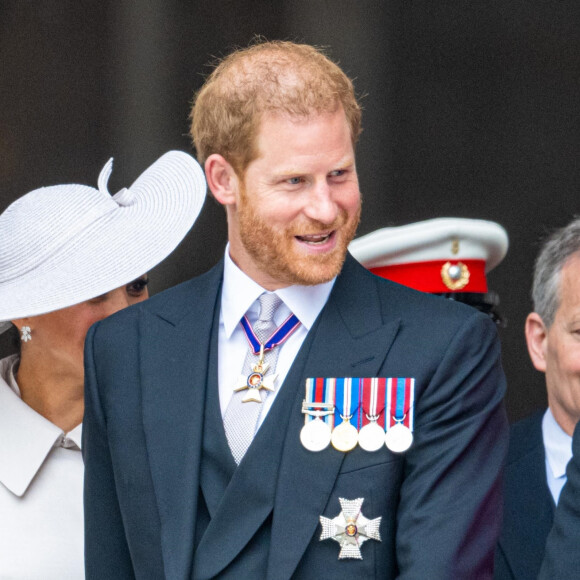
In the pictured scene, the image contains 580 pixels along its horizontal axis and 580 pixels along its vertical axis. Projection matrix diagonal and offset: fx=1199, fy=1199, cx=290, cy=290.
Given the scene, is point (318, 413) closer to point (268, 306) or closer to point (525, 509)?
point (268, 306)

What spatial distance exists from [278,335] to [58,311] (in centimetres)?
77

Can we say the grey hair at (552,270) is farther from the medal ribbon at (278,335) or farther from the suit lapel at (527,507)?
the medal ribbon at (278,335)

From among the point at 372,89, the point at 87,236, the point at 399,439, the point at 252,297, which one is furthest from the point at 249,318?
the point at 372,89

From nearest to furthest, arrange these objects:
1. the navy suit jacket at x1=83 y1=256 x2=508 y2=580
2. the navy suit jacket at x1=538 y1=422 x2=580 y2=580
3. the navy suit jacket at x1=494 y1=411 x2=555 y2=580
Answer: the navy suit jacket at x1=538 y1=422 x2=580 y2=580
the navy suit jacket at x1=83 y1=256 x2=508 y2=580
the navy suit jacket at x1=494 y1=411 x2=555 y2=580

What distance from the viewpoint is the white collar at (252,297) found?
2.25 meters

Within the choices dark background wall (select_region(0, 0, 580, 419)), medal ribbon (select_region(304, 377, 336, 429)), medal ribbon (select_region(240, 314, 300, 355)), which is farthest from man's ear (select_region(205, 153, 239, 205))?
dark background wall (select_region(0, 0, 580, 419))

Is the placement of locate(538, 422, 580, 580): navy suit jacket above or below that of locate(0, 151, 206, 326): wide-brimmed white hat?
below

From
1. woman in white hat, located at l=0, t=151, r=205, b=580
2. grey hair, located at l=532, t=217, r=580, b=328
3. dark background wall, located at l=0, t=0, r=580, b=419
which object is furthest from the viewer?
dark background wall, located at l=0, t=0, r=580, b=419

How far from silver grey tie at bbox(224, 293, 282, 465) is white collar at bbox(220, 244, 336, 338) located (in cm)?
2

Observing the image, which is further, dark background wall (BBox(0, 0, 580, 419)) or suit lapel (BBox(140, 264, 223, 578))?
dark background wall (BBox(0, 0, 580, 419))

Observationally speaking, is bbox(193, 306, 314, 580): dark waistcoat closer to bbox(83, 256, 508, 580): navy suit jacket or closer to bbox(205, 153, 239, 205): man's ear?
bbox(83, 256, 508, 580): navy suit jacket

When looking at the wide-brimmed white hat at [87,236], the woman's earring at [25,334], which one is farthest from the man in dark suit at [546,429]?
the woman's earring at [25,334]

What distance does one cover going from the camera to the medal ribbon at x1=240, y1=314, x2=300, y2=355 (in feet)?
7.36

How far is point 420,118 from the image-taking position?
13.7 ft
